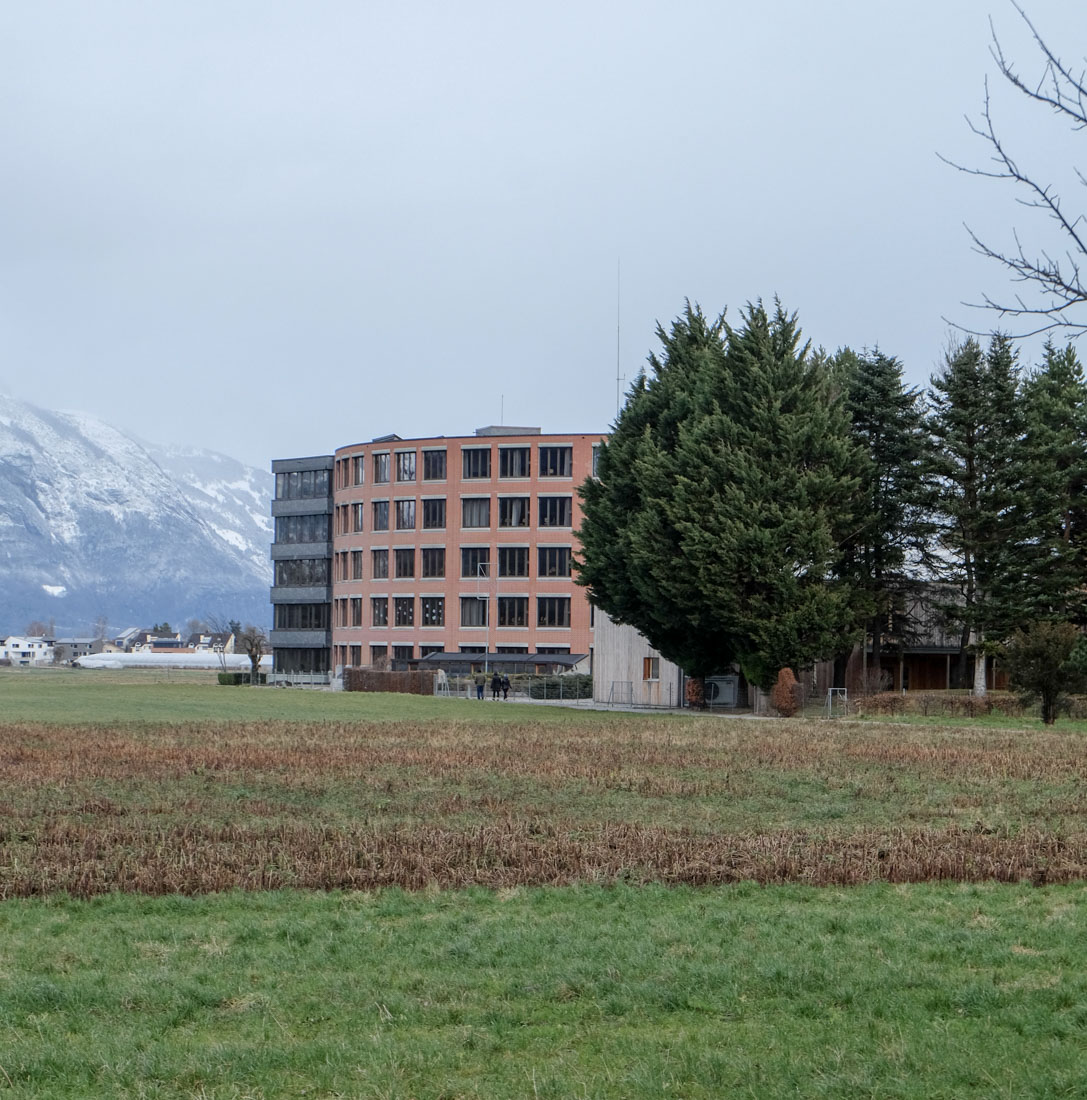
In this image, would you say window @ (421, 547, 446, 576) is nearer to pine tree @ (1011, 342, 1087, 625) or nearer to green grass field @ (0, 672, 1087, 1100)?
pine tree @ (1011, 342, 1087, 625)

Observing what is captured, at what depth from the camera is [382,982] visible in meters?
11.4

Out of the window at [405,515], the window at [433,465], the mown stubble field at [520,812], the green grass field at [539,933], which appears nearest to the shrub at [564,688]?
the window at [433,465]

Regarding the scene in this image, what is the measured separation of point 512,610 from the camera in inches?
4606

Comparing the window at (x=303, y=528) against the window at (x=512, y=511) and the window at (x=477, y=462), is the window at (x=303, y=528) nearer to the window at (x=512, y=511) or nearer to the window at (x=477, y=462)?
the window at (x=477, y=462)

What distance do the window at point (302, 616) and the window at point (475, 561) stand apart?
23.4 meters

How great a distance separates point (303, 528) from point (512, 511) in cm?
2993

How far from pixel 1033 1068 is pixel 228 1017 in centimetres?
538

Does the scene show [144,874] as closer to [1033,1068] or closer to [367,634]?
[1033,1068]

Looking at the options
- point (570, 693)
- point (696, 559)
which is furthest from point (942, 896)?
point (570, 693)

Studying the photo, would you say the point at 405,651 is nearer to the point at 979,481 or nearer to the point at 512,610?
the point at 512,610

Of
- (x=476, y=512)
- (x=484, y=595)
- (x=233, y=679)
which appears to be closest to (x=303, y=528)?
(x=233, y=679)

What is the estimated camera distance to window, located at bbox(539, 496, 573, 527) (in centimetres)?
11656

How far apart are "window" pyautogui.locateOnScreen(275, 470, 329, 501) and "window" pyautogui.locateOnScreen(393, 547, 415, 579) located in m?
20.0

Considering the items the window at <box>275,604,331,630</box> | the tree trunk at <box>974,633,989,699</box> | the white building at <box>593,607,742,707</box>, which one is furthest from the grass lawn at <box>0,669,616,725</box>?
the window at <box>275,604,331,630</box>
